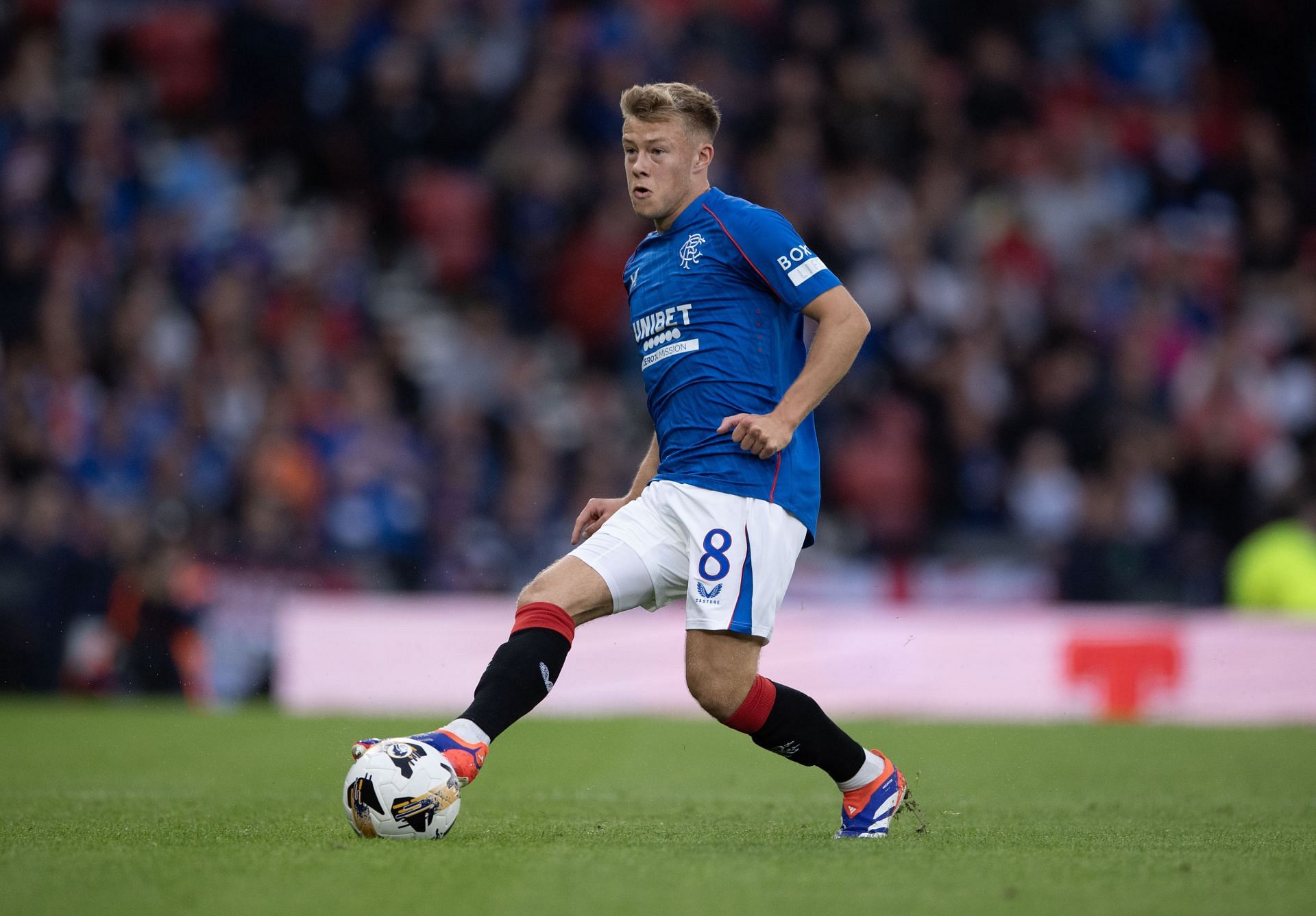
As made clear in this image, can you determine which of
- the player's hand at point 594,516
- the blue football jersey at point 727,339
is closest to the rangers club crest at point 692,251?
the blue football jersey at point 727,339

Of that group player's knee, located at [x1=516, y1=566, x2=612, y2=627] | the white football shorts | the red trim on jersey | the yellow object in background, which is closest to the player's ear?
the red trim on jersey

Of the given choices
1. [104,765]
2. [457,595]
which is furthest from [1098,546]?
[104,765]

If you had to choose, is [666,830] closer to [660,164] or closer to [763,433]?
[763,433]

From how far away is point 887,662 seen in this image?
10734 mm

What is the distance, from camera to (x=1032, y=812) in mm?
5695

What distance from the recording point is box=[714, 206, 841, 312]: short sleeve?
477cm

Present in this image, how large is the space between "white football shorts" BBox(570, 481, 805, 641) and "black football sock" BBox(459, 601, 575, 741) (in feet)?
0.68

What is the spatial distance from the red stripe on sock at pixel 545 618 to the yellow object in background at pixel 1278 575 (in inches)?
297

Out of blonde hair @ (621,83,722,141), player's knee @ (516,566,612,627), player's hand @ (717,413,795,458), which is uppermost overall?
blonde hair @ (621,83,722,141)

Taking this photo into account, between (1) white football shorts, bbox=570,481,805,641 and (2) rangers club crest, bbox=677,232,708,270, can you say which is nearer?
(1) white football shorts, bbox=570,481,805,641

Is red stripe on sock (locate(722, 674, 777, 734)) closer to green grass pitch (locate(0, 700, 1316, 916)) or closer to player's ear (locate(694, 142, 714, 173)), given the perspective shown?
green grass pitch (locate(0, 700, 1316, 916))

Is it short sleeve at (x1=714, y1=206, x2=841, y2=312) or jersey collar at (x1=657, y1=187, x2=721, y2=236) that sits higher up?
jersey collar at (x1=657, y1=187, x2=721, y2=236)

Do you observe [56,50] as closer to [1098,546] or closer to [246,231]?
[246,231]

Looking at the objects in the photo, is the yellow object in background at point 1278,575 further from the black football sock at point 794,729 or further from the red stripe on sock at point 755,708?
the red stripe on sock at point 755,708
